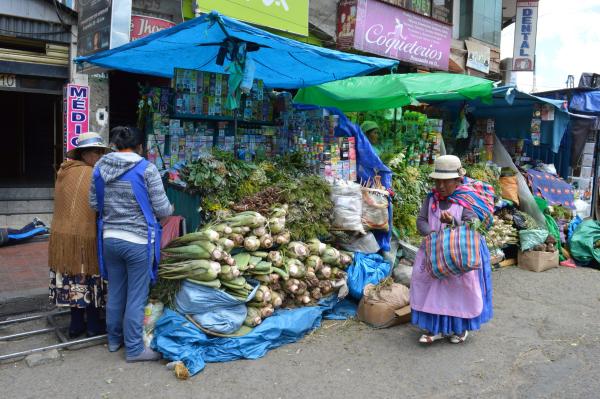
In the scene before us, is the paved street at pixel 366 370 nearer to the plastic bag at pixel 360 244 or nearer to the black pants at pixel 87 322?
the black pants at pixel 87 322

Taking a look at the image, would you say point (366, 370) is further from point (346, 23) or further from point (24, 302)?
point (346, 23)

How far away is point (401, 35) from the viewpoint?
1243 cm

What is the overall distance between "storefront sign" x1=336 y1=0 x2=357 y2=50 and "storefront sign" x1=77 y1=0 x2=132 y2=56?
556 cm

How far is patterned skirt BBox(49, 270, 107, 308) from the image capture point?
3941 millimetres

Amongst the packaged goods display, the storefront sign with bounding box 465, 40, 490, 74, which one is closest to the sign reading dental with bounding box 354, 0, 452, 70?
the storefront sign with bounding box 465, 40, 490, 74

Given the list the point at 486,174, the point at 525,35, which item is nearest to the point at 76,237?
the point at 486,174

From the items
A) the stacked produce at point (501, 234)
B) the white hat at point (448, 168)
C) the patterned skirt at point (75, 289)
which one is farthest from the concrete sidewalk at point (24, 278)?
the stacked produce at point (501, 234)

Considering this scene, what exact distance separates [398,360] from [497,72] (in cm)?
1528

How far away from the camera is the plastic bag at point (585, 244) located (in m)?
7.41

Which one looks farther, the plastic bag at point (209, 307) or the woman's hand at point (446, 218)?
the woman's hand at point (446, 218)

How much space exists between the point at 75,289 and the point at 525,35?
49.0 feet

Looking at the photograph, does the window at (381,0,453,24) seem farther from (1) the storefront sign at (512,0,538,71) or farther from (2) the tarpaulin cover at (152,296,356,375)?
(2) the tarpaulin cover at (152,296,356,375)

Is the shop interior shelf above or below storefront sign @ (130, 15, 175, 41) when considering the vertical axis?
below

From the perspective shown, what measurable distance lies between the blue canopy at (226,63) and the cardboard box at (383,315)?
7.85 ft
